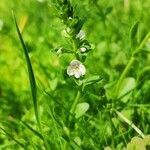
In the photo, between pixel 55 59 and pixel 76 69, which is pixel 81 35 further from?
pixel 55 59

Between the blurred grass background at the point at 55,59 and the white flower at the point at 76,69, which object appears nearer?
the white flower at the point at 76,69

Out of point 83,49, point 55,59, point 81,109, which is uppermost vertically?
point 55,59

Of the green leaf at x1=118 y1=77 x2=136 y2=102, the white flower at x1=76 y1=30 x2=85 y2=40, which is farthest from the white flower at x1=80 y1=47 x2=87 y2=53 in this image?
the green leaf at x1=118 y1=77 x2=136 y2=102

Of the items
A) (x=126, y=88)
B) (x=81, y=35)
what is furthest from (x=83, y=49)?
(x=126, y=88)

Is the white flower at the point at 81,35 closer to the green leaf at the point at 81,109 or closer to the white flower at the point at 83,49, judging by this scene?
the white flower at the point at 83,49

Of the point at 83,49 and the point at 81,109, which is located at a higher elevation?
the point at 83,49

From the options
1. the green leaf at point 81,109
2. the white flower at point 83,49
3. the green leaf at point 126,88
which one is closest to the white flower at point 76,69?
the white flower at point 83,49

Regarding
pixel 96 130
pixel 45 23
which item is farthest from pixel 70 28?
pixel 45 23
